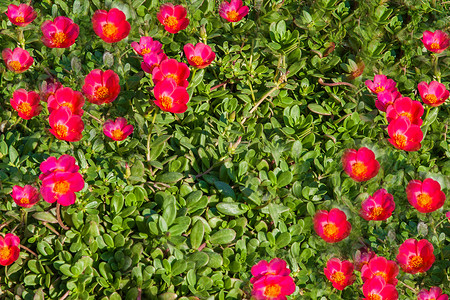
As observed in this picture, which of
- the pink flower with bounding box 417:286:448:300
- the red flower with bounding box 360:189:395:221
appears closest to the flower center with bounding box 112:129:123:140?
the red flower with bounding box 360:189:395:221

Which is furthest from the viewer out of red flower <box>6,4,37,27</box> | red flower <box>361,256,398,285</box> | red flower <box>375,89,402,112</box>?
red flower <box>6,4,37,27</box>

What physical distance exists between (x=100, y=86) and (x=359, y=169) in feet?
4.00

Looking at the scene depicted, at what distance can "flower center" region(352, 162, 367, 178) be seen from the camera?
224 centimetres

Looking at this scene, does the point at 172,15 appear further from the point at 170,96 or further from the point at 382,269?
the point at 382,269

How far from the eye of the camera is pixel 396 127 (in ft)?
7.27

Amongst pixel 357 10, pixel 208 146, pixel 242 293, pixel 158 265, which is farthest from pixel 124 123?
pixel 357 10

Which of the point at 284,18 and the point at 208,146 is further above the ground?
the point at 284,18

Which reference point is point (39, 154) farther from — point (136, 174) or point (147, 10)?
point (147, 10)

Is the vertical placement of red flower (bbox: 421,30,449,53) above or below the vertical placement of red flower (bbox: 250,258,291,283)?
above

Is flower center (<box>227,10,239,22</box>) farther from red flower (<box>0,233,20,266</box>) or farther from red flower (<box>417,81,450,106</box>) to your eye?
red flower (<box>0,233,20,266</box>)

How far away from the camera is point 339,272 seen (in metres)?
2.05

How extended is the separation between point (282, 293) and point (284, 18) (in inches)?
68.4

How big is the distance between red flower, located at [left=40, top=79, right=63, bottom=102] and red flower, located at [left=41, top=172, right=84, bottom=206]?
696mm

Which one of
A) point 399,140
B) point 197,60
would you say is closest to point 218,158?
point 197,60
